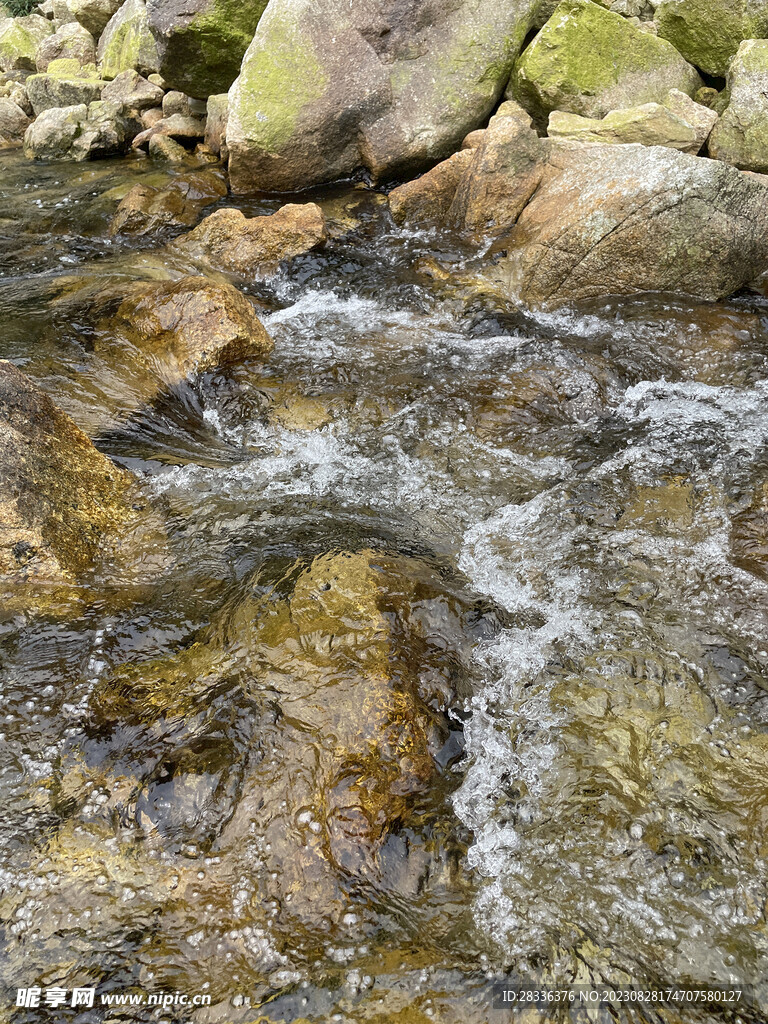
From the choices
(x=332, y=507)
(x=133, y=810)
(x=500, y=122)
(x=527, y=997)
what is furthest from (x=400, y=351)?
(x=527, y=997)

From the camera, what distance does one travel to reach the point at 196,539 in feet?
11.2

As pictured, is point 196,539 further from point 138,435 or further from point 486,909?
point 486,909

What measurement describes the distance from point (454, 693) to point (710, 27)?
824 cm

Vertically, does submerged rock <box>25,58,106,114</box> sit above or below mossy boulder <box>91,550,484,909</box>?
below

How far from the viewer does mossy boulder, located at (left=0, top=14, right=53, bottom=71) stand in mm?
15867

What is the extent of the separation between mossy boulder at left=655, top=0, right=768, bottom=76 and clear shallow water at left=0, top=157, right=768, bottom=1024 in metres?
4.19

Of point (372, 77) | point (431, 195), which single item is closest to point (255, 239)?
point (431, 195)

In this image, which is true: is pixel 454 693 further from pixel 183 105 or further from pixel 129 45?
pixel 129 45

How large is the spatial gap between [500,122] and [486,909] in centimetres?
674

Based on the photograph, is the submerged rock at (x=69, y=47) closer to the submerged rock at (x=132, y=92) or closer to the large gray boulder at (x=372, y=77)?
the submerged rock at (x=132, y=92)

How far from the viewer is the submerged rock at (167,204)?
290 inches

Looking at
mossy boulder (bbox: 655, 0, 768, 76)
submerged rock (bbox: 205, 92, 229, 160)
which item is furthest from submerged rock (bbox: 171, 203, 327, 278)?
mossy boulder (bbox: 655, 0, 768, 76)

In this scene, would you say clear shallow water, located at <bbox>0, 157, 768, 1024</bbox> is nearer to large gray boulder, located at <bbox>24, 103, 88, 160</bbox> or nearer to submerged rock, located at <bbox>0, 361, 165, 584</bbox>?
submerged rock, located at <bbox>0, 361, 165, 584</bbox>

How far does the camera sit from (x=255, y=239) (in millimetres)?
6418
